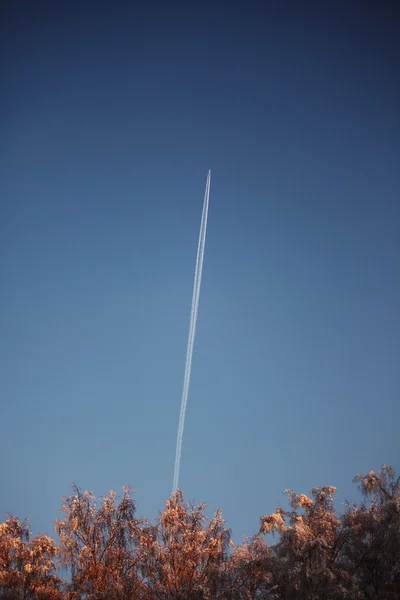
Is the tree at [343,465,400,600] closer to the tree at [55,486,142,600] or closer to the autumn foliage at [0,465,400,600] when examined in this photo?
the autumn foliage at [0,465,400,600]

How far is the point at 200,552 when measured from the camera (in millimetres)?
24031

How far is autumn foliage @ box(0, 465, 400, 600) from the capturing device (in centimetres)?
2122

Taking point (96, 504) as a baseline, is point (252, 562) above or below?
below

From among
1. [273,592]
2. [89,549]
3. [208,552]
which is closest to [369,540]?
[273,592]

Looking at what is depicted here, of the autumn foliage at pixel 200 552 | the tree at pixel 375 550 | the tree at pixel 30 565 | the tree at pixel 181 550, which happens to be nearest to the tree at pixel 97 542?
the autumn foliage at pixel 200 552

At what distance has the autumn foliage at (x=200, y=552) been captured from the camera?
69.6ft

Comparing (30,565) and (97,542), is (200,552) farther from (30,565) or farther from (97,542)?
(30,565)

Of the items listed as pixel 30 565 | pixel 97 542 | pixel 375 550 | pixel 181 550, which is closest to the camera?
pixel 375 550

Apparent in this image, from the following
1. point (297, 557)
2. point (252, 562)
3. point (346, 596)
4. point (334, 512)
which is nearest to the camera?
point (346, 596)

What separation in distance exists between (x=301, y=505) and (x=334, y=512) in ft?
5.31

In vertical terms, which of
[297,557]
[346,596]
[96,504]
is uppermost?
[96,504]

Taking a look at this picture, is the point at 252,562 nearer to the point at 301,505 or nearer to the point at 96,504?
the point at 301,505

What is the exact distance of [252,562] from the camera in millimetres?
23234

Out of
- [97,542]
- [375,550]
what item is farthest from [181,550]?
[375,550]
